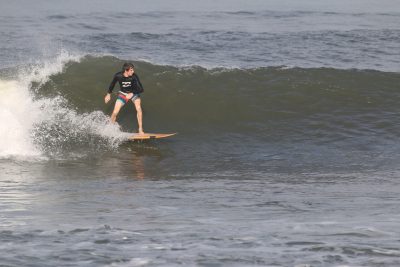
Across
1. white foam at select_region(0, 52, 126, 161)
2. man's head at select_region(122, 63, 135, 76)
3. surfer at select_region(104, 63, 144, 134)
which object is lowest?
white foam at select_region(0, 52, 126, 161)

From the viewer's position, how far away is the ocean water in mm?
6457

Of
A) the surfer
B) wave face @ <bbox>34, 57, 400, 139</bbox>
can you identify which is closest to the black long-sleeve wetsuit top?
the surfer

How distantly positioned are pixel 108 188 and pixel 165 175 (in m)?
1.80

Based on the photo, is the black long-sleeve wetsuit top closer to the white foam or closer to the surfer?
the surfer

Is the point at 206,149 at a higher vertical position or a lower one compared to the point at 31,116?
lower

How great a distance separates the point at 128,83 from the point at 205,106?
311 cm

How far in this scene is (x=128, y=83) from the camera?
1495 cm

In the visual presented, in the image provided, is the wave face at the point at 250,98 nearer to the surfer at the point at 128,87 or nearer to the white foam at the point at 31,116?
the white foam at the point at 31,116

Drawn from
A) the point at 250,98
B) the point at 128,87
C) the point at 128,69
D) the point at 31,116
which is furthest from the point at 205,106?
A: the point at 31,116

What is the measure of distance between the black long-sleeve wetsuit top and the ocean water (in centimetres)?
83

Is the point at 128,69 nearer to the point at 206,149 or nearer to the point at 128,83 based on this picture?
the point at 128,83

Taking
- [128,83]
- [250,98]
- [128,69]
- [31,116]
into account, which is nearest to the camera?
[128,69]

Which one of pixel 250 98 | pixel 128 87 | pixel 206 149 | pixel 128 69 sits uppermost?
pixel 128 69

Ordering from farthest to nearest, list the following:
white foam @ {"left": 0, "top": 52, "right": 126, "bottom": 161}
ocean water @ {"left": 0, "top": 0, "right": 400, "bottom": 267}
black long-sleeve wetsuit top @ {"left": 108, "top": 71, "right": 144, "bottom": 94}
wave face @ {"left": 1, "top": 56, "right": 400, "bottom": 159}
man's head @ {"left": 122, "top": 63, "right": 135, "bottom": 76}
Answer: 1. wave face @ {"left": 1, "top": 56, "right": 400, "bottom": 159}
2. black long-sleeve wetsuit top @ {"left": 108, "top": 71, "right": 144, "bottom": 94}
3. man's head @ {"left": 122, "top": 63, "right": 135, "bottom": 76}
4. white foam @ {"left": 0, "top": 52, "right": 126, "bottom": 161}
5. ocean water @ {"left": 0, "top": 0, "right": 400, "bottom": 267}
